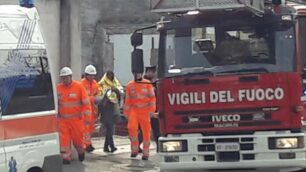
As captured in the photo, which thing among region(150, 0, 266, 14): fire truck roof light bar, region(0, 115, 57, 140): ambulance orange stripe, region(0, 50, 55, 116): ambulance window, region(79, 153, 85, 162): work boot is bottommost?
region(79, 153, 85, 162): work boot

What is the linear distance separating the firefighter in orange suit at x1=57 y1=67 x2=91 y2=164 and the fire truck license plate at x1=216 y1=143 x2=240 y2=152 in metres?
3.70

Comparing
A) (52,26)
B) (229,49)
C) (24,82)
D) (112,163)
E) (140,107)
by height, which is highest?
(52,26)

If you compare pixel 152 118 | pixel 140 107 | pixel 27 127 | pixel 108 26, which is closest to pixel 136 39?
pixel 27 127

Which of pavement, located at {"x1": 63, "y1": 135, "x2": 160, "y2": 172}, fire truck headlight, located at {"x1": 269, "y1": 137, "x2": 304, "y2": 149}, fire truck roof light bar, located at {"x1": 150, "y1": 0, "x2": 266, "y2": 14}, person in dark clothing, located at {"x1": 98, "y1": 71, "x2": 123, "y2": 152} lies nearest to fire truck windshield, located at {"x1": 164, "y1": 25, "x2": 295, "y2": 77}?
fire truck roof light bar, located at {"x1": 150, "y1": 0, "x2": 266, "y2": 14}

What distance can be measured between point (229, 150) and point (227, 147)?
5 centimetres

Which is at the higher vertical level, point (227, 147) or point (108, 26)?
point (108, 26)

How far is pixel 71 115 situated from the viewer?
12.4 m

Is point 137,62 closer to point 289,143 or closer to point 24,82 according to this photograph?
point 24,82

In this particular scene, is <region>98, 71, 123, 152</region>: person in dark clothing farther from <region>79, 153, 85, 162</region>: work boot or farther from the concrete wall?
the concrete wall

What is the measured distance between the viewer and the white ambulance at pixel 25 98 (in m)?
7.98

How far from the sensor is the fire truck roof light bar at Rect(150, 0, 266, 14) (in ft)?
29.5

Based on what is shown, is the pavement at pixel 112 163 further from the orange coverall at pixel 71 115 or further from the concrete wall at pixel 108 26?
the concrete wall at pixel 108 26

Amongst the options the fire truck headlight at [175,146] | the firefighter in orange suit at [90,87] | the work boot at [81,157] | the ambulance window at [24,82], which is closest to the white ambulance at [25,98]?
the ambulance window at [24,82]

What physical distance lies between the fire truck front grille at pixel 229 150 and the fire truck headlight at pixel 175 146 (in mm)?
211
